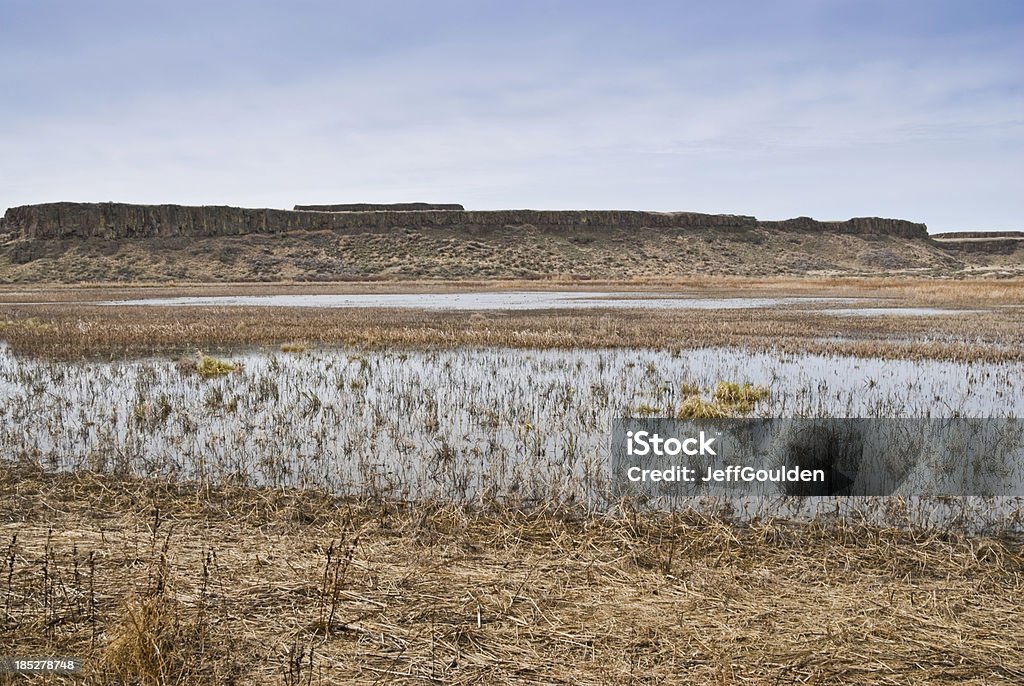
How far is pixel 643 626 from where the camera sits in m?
4.49

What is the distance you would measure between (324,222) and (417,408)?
9499 centimetres

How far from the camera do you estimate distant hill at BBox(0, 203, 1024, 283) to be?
277ft

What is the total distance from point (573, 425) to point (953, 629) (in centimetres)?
618

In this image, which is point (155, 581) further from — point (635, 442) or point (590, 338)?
point (590, 338)

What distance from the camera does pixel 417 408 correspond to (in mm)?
11469

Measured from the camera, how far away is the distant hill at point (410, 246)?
84.3 meters

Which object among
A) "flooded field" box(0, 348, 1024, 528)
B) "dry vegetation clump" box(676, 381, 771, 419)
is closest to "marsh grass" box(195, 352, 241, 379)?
"flooded field" box(0, 348, 1024, 528)

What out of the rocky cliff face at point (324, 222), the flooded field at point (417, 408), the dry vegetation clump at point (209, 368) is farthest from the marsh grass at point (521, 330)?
the rocky cliff face at point (324, 222)

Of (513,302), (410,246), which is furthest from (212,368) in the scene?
(410,246)

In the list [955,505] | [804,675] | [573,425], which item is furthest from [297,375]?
[804,675]

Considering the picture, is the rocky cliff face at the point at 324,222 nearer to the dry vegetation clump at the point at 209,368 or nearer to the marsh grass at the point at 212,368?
the dry vegetation clump at the point at 209,368

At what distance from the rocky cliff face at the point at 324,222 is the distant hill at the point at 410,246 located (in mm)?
138

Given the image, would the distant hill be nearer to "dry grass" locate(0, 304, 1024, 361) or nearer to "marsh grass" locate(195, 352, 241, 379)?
"dry grass" locate(0, 304, 1024, 361)

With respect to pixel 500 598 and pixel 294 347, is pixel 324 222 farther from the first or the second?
pixel 500 598
